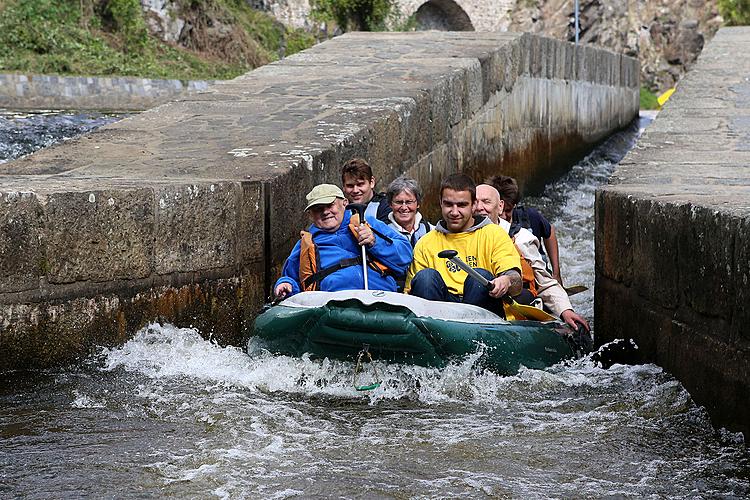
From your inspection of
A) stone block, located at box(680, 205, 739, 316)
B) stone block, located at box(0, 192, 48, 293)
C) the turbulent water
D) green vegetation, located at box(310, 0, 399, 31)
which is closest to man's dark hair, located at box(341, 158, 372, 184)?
stone block, located at box(0, 192, 48, 293)

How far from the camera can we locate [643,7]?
3609cm

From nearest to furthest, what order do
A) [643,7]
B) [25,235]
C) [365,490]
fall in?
[365,490], [25,235], [643,7]

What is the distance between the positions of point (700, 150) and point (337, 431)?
3.78m

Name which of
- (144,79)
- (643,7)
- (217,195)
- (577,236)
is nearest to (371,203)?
(217,195)

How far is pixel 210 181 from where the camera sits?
588cm

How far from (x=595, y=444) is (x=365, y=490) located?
1007 millimetres

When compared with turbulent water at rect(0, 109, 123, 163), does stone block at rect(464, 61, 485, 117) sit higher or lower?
higher

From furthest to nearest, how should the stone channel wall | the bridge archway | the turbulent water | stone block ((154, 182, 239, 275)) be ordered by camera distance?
1. the bridge archway
2. the stone channel wall
3. the turbulent water
4. stone block ((154, 182, 239, 275))

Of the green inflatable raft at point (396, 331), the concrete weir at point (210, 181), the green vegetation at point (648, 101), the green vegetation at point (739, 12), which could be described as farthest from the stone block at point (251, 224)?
the green vegetation at point (648, 101)

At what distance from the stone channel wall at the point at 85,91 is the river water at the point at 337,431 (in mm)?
10493

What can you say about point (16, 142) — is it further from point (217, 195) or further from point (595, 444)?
point (595, 444)

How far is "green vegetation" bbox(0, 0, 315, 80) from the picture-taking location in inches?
722

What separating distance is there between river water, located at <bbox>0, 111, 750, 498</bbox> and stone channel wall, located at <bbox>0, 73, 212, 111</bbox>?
1049 centimetres

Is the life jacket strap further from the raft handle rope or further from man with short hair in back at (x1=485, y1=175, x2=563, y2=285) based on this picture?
man with short hair in back at (x1=485, y1=175, x2=563, y2=285)
